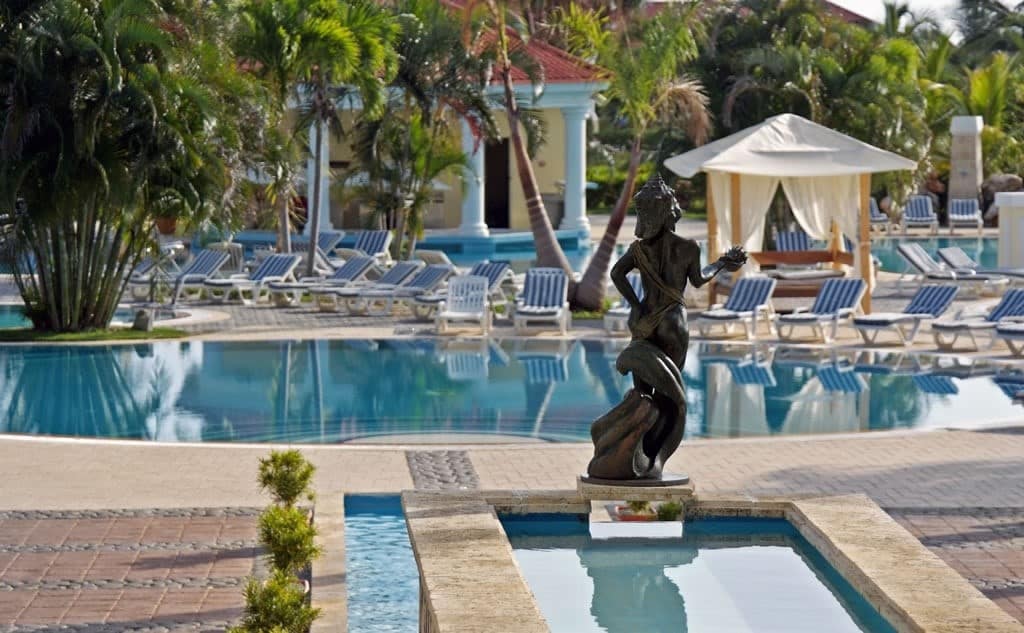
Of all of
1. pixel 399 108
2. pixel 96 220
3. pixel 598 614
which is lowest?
pixel 598 614

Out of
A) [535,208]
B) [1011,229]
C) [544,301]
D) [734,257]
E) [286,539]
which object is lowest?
[286,539]

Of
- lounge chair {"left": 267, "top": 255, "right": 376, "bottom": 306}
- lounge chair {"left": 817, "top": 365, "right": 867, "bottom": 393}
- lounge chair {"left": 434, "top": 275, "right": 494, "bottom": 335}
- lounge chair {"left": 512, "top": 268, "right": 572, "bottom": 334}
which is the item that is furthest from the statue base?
lounge chair {"left": 267, "top": 255, "right": 376, "bottom": 306}

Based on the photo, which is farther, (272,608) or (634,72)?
(634,72)

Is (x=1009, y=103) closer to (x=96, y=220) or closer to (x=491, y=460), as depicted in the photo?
(x=96, y=220)

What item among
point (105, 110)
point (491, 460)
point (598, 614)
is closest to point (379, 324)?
point (105, 110)

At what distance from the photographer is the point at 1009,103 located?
45.4 meters

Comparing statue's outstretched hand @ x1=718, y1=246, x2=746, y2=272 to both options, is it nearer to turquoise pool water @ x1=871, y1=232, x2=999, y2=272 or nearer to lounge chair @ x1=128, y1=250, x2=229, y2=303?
lounge chair @ x1=128, y1=250, x2=229, y2=303

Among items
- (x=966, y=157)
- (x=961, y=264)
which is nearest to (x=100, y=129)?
(x=961, y=264)

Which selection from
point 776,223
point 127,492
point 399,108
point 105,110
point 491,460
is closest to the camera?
point 127,492

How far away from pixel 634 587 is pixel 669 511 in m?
0.95

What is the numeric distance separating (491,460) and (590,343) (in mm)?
8027

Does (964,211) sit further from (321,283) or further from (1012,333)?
(1012,333)

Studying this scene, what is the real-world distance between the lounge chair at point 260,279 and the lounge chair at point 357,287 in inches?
27.7

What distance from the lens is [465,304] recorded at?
845 inches
